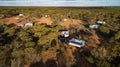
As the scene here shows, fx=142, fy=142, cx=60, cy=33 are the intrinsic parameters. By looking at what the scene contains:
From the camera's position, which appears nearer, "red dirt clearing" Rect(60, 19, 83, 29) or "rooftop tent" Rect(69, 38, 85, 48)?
"rooftop tent" Rect(69, 38, 85, 48)

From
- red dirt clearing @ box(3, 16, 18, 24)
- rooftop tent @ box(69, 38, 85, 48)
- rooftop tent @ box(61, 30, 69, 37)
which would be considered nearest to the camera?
rooftop tent @ box(69, 38, 85, 48)

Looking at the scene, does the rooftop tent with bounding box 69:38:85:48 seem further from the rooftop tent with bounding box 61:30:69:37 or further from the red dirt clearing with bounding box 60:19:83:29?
the red dirt clearing with bounding box 60:19:83:29

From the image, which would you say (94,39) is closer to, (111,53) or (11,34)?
(111,53)

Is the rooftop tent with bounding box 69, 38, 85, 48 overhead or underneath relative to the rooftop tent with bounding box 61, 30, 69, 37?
underneath

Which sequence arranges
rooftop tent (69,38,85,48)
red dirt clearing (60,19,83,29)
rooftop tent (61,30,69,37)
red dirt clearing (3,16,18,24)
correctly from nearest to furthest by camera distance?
rooftop tent (69,38,85,48)
rooftop tent (61,30,69,37)
red dirt clearing (60,19,83,29)
red dirt clearing (3,16,18,24)

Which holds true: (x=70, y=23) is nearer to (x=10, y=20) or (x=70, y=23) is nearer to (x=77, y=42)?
(x=77, y=42)

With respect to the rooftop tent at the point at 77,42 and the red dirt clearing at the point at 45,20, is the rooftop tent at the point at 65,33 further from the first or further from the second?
the red dirt clearing at the point at 45,20

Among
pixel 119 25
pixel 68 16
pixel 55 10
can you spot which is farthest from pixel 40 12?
pixel 119 25

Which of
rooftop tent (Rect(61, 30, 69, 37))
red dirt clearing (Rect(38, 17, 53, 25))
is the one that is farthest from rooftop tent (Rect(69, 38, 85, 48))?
red dirt clearing (Rect(38, 17, 53, 25))

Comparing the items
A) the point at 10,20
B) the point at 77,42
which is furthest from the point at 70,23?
the point at 10,20

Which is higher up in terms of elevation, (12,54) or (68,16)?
(68,16)

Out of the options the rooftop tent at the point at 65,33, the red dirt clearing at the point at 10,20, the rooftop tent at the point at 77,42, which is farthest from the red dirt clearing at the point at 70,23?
the red dirt clearing at the point at 10,20
